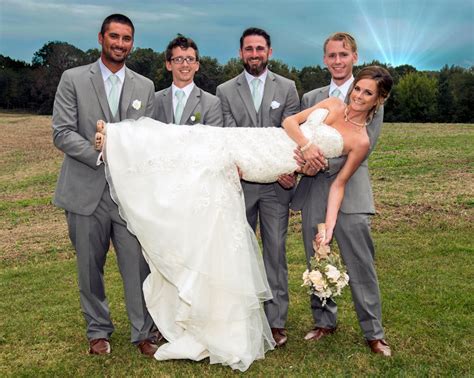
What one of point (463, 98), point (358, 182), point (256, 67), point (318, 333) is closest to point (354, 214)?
point (358, 182)

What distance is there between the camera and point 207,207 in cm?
534

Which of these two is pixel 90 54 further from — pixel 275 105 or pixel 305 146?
pixel 305 146

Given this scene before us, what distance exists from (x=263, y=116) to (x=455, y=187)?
9.89 m

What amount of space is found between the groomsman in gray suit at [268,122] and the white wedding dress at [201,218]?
0.63 meters

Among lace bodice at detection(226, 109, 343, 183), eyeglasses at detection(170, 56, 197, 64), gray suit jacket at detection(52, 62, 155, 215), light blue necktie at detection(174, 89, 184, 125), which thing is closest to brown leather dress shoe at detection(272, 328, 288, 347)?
lace bodice at detection(226, 109, 343, 183)

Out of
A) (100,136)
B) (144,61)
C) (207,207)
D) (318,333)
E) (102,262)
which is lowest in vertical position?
(318,333)

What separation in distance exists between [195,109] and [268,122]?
2.61 ft

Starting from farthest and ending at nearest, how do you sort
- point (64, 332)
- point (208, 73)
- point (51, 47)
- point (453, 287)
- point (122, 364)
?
1. point (51, 47)
2. point (208, 73)
3. point (453, 287)
4. point (64, 332)
5. point (122, 364)

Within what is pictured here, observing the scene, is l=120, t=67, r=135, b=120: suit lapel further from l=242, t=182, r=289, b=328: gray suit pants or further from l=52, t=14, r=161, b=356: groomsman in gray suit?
l=242, t=182, r=289, b=328: gray suit pants

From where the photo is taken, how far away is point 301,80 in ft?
220

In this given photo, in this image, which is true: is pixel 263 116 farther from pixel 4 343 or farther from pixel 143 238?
pixel 4 343

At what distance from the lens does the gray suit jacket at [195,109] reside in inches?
245

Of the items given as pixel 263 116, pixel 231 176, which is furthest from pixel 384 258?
pixel 231 176

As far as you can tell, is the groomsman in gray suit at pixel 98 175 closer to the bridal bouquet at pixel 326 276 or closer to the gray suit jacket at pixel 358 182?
the bridal bouquet at pixel 326 276
